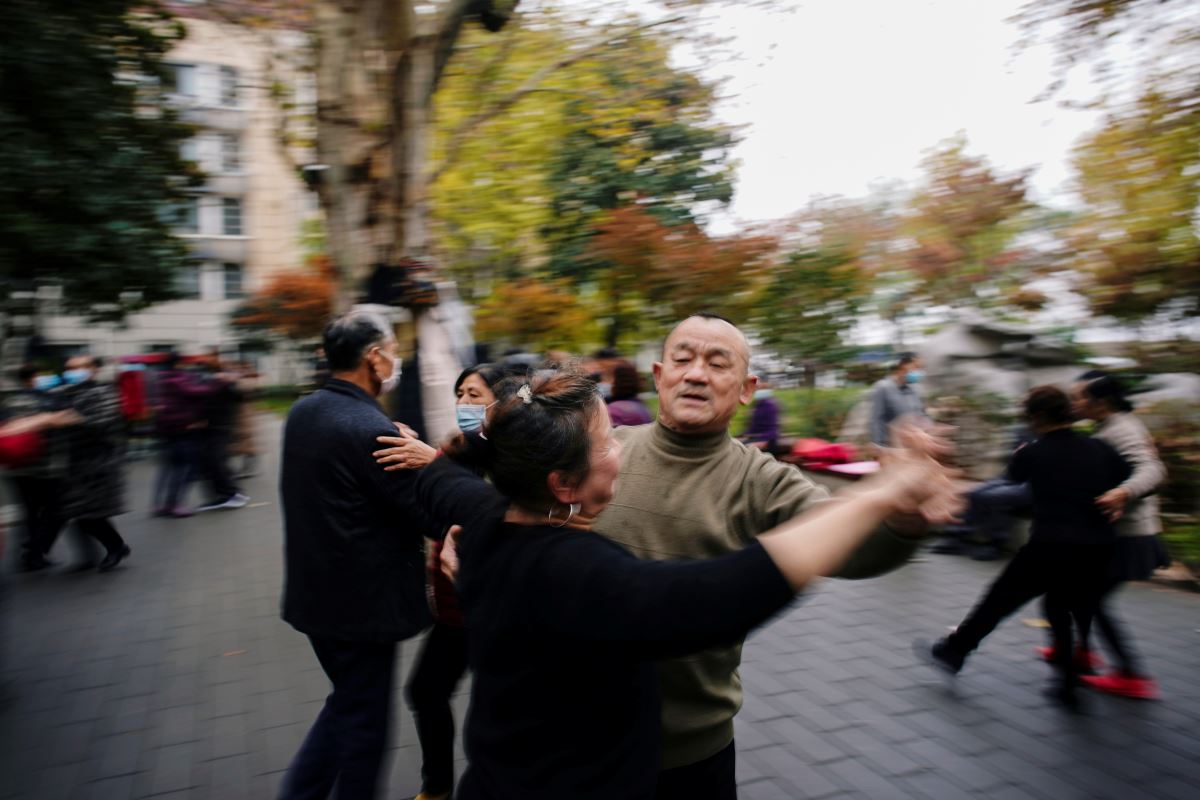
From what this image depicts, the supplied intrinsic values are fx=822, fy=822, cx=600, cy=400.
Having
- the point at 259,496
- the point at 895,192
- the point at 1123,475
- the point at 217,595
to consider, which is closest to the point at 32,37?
the point at 217,595

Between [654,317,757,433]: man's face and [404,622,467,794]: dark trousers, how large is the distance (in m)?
1.48

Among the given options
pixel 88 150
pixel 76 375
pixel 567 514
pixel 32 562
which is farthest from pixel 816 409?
pixel 567 514

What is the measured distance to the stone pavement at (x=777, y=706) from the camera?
3.71 meters

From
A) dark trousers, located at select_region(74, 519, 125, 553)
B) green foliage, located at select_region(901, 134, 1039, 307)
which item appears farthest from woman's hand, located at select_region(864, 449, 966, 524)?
green foliage, located at select_region(901, 134, 1039, 307)

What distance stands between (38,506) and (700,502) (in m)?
7.44

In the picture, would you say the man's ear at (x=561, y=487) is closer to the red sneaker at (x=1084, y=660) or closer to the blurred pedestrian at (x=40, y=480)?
the red sneaker at (x=1084, y=660)

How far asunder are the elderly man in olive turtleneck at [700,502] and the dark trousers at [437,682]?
4.18ft

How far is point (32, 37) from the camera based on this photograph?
7.26 metres

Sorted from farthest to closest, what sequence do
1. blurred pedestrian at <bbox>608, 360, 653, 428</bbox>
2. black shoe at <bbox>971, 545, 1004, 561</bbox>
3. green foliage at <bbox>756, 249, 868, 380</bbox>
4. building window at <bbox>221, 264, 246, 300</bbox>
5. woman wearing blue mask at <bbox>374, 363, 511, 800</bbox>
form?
building window at <bbox>221, 264, 246, 300</bbox>, green foliage at <bbox>756, 249, 868, 380</bbox>, black shoe at <bbox>971, 545, 1004, 561</bbox>, blurred pedestrian at <bbox>608, 360, 653, 428</bbox>, woman wearing blue mask at <bbox>374, 363, 511, 800</bbox>

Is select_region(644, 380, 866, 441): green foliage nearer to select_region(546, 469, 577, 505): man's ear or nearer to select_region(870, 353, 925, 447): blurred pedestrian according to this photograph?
select_region(870, 353, 925, 447): blurred pedestrian

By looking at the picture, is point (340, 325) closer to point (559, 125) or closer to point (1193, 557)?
point (1193, 557)

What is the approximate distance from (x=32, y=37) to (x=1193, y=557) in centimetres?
1085

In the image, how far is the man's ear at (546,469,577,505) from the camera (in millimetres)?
1643

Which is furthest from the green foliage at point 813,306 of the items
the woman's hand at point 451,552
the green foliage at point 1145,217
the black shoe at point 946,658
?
the woman's hand at point 451,552
